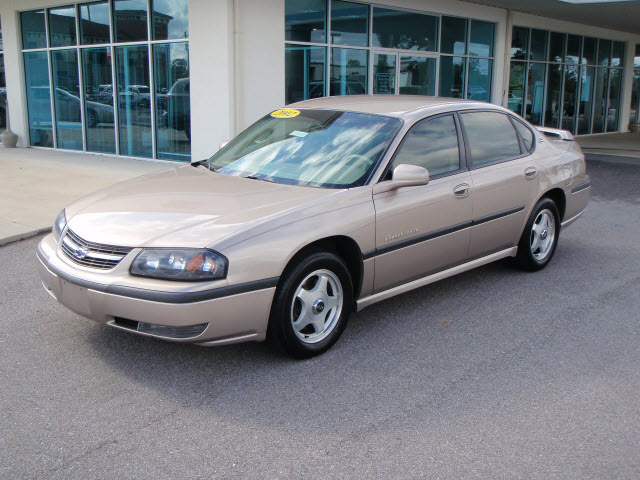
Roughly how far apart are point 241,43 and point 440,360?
27.6 ft

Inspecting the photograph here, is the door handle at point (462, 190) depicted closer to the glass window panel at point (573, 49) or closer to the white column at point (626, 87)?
the glass window panel at point (573, 49)

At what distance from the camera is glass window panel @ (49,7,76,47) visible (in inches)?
576

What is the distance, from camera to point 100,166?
12664 mm

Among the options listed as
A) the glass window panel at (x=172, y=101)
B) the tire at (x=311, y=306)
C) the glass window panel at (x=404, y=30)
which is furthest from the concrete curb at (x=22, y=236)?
the glass window panel at (x=404, y=30)

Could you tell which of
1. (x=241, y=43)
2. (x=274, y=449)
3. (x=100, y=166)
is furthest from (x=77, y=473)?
(x=100, y=166)

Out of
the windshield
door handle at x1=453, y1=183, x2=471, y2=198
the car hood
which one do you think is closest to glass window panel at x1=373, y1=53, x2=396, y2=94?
the windshield

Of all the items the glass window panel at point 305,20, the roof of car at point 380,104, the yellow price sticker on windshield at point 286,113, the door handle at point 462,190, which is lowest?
the door handle at point 462,190

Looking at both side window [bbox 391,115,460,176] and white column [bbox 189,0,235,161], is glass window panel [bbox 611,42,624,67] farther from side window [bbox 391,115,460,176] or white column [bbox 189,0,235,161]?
side window [bbox 391,115,460,176]

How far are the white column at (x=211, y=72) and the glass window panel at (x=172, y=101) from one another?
0.61 meters

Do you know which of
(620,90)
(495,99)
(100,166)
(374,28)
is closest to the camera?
(100,166)

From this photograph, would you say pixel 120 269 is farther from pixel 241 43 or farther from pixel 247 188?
pixel 241 43

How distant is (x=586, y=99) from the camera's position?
71.1ft

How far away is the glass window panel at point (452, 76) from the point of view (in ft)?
52.3

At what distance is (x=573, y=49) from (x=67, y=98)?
14.8 m
